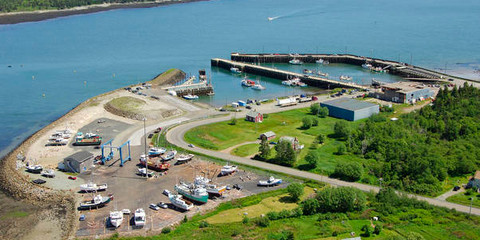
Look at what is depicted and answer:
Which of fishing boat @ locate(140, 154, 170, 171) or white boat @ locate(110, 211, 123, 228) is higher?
fishing boat @ locate(140, 154, 170, 171)

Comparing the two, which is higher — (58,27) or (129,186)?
(58,27)

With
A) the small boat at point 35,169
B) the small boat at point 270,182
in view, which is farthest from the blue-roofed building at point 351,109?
the small boat at point 35,169

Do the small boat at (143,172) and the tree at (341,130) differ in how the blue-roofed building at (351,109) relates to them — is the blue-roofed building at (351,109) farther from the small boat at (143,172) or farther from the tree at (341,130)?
the small boat at (143,172)

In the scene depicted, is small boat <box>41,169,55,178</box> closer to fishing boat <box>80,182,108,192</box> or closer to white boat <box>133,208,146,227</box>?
fishing boat <box>80,182,108,192</box>

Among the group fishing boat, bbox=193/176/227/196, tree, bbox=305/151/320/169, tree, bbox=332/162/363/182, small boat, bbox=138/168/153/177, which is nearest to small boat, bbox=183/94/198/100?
small boat, bbox=138/168/153/177

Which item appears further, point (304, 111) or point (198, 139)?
point (304, 111)

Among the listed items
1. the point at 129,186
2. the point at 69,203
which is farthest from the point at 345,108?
the point at 69,203

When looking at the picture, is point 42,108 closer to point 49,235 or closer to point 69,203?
point 69,203
